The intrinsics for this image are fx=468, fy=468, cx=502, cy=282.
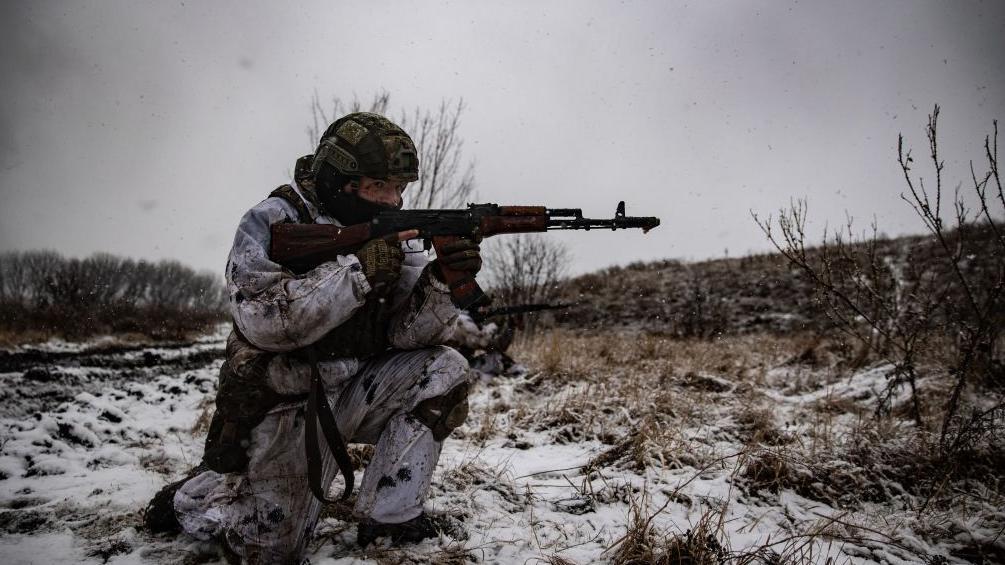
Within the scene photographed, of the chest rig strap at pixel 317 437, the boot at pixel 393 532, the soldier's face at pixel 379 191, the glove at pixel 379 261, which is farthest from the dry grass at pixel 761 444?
the soldier's face at pixel 379 191

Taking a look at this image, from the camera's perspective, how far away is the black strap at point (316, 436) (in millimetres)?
1758

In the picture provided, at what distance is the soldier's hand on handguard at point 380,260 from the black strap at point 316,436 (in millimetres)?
369

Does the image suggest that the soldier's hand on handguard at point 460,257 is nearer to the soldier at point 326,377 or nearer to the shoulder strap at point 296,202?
the soldier at point 326,377

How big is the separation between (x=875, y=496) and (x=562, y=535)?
169 centimetres

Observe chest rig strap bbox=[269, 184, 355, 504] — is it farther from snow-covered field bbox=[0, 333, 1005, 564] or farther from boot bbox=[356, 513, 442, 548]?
snow-covered field bbox=[0, 333, 1005, 564]

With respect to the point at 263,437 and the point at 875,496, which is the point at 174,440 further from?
the point at 875,496

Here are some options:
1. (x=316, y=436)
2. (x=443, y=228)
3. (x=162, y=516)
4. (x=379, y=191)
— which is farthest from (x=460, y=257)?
Result: (x=162, y=516)

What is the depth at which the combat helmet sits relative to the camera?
215 centimetres

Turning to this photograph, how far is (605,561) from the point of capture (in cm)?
174

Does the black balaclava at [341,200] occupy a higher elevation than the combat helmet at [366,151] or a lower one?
lower

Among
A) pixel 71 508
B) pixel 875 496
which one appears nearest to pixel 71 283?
pixel 71 508

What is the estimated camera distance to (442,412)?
1997mm

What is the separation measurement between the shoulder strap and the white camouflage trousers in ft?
2.36

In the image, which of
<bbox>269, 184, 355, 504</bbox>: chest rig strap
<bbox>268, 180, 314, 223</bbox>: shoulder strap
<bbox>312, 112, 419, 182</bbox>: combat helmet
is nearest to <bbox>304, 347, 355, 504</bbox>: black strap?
<bbox>269, 184, 355, 504</bbox>: chest rig strap
